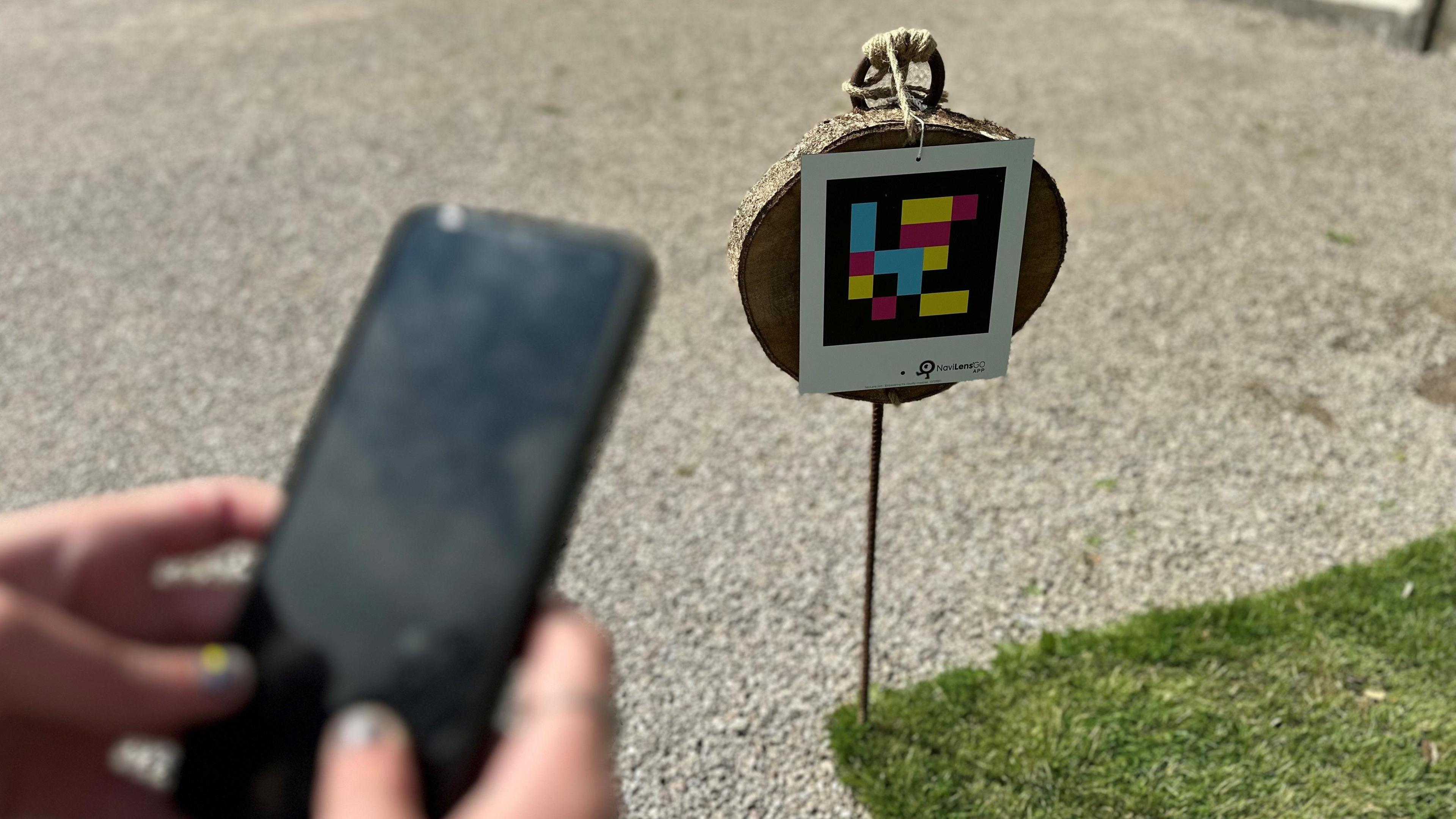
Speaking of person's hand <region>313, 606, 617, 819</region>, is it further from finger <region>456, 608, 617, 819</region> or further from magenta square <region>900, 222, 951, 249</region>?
magenta square <region>900, 222, 951, 249</region>

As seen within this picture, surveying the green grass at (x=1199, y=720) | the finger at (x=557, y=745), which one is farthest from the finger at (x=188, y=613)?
the green grass at (x=1199, y=720)

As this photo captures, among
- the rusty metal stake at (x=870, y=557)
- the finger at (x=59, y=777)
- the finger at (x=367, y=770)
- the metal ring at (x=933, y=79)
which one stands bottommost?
the rusty metal stake at (x=870, y=557)

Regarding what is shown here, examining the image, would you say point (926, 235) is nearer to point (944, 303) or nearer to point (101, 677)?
point (944, 303)

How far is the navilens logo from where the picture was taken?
2045 millimetres

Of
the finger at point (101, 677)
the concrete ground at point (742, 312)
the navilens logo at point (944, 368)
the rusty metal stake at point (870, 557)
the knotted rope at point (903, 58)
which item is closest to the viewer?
the finger at point (101, 677)

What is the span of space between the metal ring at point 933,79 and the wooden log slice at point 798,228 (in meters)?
0.04

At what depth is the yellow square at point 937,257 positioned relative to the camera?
192cm

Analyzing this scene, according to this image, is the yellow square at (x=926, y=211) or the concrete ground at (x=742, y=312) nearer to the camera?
the yellow square at (x=926, y=211)

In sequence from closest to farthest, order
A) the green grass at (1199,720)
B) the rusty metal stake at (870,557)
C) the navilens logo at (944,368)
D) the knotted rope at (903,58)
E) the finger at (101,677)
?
the finger at (101,677) < the knotted rope at (903,58) < the navilens logo at (944,368) < the rusty metal stake at (870,557) < the green grass at (1199,720)

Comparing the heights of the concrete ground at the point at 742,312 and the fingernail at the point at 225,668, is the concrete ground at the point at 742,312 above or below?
below

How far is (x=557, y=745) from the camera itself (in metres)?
0.89

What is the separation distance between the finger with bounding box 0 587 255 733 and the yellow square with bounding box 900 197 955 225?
131 centimetres

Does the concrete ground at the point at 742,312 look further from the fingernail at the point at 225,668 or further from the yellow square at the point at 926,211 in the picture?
the fingernail at the point at 225,668

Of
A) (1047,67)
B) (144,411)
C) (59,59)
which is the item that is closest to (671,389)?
(144,411)
